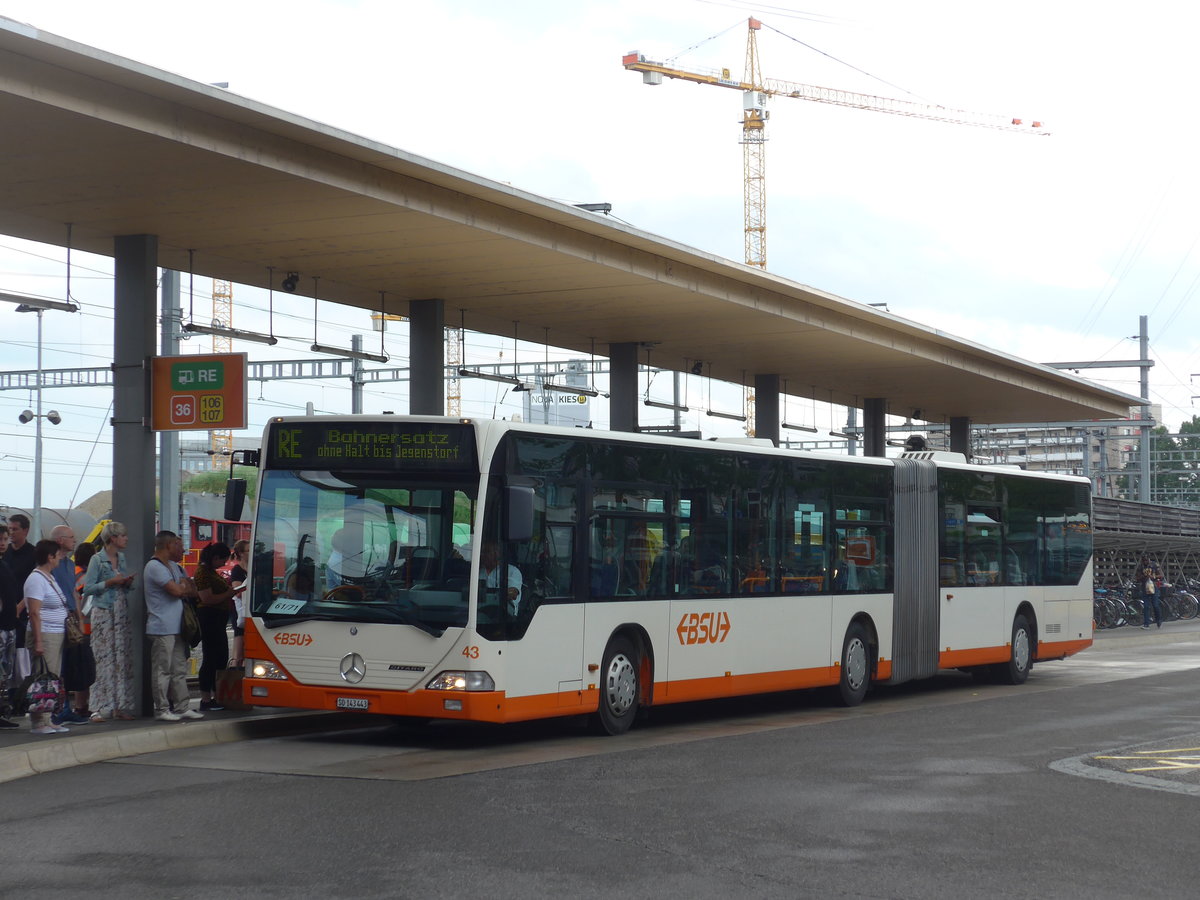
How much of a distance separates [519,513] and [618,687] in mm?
2468

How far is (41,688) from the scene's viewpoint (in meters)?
13.1

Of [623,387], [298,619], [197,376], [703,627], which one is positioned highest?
[623,387]

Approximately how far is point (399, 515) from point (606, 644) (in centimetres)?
244

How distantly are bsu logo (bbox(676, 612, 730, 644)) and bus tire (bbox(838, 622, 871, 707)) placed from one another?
9.43 feet

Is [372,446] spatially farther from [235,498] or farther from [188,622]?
[188,622]

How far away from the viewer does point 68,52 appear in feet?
37.3

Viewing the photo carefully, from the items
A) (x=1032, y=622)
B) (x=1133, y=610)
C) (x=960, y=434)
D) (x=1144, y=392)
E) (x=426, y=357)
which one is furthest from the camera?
(x=1144, y=392)

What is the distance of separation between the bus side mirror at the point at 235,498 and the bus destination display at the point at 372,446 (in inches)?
16.2

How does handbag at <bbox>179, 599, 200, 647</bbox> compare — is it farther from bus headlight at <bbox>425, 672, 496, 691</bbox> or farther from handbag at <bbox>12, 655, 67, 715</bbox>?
bus headlight at <bbox>425, 672, 496, 691</bbox>

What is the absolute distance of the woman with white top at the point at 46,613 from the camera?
13.2m

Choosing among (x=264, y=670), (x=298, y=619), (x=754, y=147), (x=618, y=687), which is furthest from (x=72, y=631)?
(x=754, y=147)

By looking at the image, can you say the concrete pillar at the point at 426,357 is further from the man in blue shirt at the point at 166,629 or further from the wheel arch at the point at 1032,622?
the wheel arch at the point at 1032,622

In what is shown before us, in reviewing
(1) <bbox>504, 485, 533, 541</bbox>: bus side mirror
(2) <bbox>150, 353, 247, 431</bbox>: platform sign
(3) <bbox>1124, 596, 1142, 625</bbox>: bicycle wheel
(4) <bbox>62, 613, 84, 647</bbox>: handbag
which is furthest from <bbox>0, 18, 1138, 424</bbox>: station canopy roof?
(3) <bbox>1124, 596, 1142, 625</bbox>: bicycle wheel

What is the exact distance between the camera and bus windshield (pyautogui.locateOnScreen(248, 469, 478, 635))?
43.6 ft
